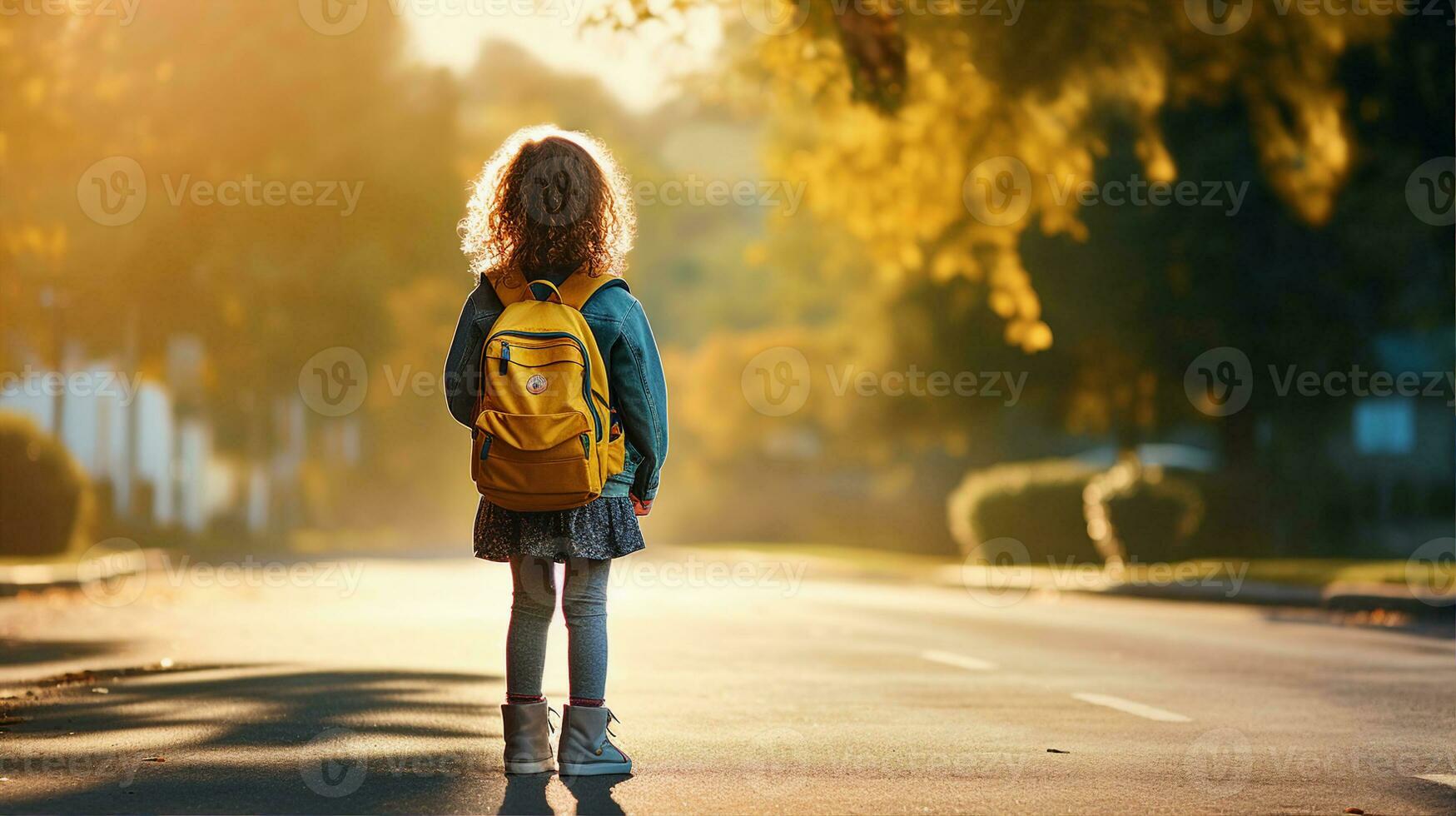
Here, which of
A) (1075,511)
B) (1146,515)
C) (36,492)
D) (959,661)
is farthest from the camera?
(1075,511)

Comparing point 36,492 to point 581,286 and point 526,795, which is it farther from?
point 526,795

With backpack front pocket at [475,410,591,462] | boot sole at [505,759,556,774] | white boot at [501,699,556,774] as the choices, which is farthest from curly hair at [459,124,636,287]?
boot sole at [505,759,556,774]

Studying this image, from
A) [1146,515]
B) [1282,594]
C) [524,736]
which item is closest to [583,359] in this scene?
[524,736]

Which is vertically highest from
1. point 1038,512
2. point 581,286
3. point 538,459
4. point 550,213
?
point 550,213

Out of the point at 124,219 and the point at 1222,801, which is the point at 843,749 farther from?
the point at 124,219

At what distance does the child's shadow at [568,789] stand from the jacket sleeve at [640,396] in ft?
2.88

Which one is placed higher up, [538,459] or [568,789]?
[538,459]

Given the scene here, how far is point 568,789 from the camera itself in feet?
19.8

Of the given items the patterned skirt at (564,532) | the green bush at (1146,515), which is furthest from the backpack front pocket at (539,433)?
the green bush at (1146,515)

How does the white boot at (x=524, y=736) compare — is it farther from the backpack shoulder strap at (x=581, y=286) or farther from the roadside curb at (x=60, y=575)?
the roadside curb at (x=60, y=575)

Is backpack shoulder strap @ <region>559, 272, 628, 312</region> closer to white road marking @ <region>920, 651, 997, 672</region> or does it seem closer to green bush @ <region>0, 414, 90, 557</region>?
white road marking @ <region>920, 651, 997, 672</region>

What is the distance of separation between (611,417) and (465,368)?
488 millimetres

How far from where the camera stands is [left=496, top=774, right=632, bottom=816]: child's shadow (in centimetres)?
566

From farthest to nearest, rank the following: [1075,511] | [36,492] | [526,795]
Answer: [1075,511]
[36,492]
[526,795]
